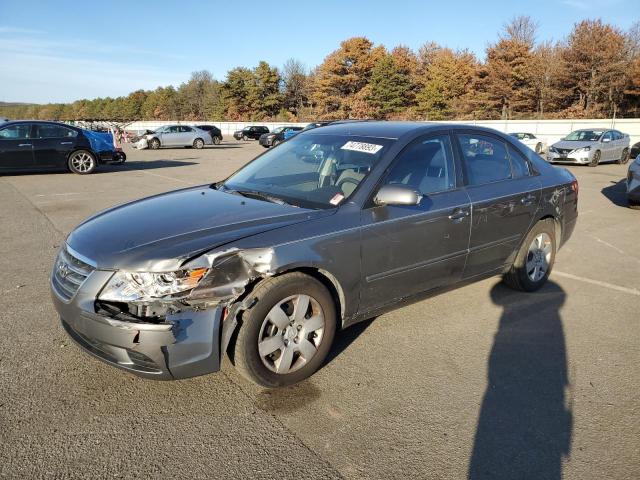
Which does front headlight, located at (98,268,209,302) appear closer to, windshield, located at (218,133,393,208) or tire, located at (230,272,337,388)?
tire, located at (230,272,337,388)

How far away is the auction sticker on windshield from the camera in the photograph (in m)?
3.76

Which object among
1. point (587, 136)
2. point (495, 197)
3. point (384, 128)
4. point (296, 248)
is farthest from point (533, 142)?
point (296, 248)

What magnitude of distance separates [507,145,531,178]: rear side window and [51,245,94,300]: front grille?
3.80 meters

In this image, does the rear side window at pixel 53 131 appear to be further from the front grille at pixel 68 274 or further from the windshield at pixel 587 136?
the windshield at pixel 587 136

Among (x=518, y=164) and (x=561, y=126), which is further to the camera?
(x=561, y=126)

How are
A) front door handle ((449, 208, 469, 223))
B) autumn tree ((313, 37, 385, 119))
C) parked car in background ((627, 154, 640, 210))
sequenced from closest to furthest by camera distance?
front door handle ((449, 208, 469, 223)), parked car in background ((627, 154, 640, 210)), autumn tree ((313, 37, 385, 119))

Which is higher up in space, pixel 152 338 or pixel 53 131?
pixel 53 131

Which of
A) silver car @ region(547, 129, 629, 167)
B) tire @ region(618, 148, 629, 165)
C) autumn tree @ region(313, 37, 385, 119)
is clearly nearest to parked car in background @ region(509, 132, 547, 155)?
tire @ region(618, 148, 629, 165)

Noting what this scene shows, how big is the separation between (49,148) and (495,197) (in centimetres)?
1446

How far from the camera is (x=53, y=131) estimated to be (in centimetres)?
1469

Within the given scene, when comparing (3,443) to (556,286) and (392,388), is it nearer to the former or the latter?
(392,388)

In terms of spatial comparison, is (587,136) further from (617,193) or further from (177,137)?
(177,137)

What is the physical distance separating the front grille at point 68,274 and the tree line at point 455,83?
47.8m

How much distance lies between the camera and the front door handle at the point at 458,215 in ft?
12.7
